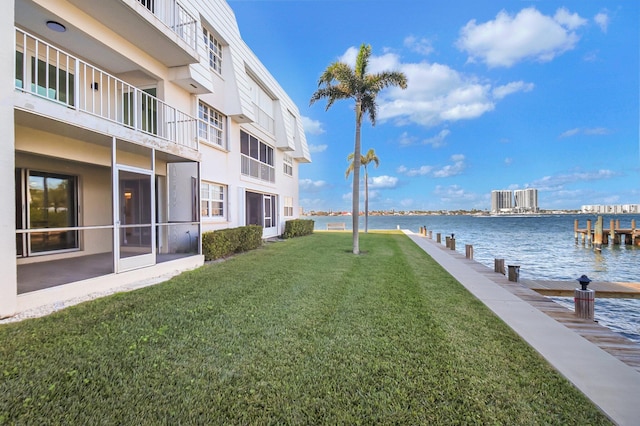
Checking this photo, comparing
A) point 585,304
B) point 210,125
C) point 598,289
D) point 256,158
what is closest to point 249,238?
point 210,125

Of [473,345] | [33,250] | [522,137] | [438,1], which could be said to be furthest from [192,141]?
[522,137]

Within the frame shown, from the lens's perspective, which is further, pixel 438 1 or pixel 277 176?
→ pixel 277 176

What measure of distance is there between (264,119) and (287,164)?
4.79m

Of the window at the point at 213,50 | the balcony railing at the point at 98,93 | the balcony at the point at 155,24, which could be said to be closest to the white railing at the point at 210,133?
the balcony railing at the point at 98,93

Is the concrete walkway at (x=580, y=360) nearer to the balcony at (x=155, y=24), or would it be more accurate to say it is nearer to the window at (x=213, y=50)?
the balcony at (x=155, y=24)

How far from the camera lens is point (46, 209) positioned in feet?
27.2

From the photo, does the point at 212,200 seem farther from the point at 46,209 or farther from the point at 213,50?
the point at 213,50

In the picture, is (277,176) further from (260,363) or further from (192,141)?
(260,363)

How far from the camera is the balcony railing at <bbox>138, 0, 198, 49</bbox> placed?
8883mm

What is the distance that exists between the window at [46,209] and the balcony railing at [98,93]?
222 centimetres

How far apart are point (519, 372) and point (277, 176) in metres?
17.5

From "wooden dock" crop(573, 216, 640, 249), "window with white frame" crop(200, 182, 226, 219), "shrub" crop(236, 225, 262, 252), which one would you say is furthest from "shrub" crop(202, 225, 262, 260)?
"wooden dock" crop(573, 216, 640, 249)

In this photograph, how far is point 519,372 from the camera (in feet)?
11.2

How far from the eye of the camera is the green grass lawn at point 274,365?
2.64 metres
